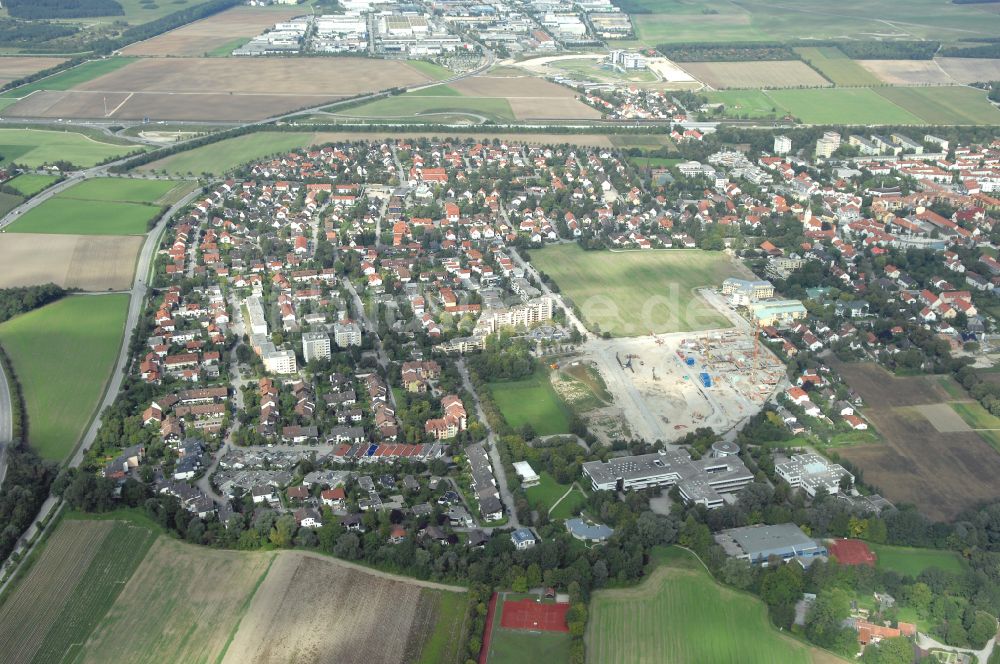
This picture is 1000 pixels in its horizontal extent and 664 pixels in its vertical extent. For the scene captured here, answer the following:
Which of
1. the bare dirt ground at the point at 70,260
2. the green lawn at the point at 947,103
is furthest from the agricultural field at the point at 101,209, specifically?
the green lawn at the point at 947,103

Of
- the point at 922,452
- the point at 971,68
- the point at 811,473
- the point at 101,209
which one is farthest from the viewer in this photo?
the point at 971,68

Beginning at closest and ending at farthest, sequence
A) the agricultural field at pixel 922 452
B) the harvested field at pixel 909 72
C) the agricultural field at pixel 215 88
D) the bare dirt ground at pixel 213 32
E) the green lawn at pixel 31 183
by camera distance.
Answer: the agricultural field at pixel 922 452 → the green lawn at pixel 31 183 → the agricultural field at pixel 215 88 → the harvested field at pixel 909 72 → the bare dirt ground at pixel 213 32

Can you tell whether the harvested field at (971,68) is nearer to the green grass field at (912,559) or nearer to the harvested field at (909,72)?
the harvested field at (909,72)

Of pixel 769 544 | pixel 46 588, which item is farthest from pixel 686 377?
pixel 46 588

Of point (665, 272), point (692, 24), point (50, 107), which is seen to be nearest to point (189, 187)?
point (50, 107)

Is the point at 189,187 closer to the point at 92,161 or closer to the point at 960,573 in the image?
the point at 92,161

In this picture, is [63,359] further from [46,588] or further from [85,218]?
[85,218]
